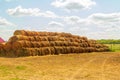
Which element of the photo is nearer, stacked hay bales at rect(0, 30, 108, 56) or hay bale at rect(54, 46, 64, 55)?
stacked hay bales at rect(0, 30, 108, 56)

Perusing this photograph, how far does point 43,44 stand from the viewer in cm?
3728

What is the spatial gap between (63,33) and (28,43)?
342 inches

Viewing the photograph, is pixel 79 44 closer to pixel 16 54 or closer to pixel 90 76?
pixel 16 54

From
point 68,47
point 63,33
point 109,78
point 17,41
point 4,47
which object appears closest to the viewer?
point 109,78

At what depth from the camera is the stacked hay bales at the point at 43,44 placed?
116 ft

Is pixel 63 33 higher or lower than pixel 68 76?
higher

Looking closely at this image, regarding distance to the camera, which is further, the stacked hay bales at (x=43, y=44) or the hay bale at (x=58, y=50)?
the hay bale at (x=58, y=50)

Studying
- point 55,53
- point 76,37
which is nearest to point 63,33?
point 76,37

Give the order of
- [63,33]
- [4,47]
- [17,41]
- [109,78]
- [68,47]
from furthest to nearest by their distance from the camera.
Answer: [63,33], [68,47], [4,47], [17,41], [109,78]

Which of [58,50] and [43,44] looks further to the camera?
[58,50]

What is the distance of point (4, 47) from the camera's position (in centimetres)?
3741

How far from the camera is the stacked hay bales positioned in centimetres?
3528

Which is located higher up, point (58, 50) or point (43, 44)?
point (43, 44)

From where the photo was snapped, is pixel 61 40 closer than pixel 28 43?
No
